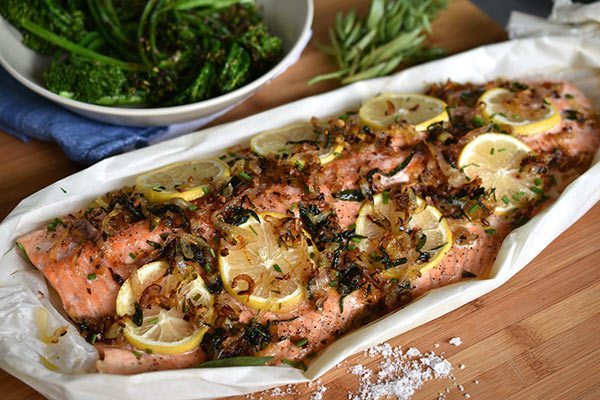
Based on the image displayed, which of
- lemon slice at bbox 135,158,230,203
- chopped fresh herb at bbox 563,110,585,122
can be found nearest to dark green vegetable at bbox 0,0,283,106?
lemon slice at bbox 135,158,230,203

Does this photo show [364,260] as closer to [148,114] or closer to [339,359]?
[339,359]

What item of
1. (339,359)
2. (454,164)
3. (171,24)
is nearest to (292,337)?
(339,359)

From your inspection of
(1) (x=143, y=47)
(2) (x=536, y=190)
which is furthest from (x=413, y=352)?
(1) (x=143, y=47)

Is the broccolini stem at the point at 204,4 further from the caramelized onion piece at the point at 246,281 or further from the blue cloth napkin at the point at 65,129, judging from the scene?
the caramelized onion piece at the point at 246,281

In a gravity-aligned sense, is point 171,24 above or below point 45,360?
above

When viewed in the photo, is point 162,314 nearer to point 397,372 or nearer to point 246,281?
point 246,281

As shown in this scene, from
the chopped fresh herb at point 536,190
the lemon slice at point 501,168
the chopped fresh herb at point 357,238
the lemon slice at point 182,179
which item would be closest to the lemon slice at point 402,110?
the lemon slice at point 501,168
